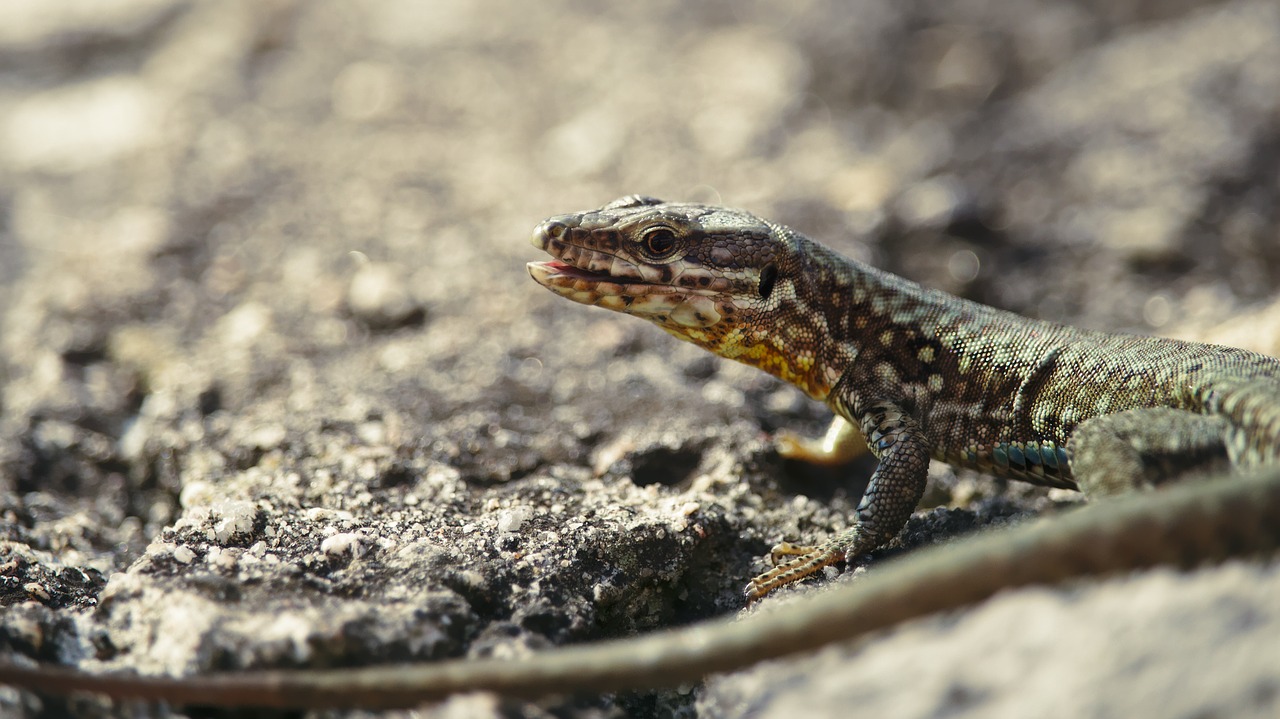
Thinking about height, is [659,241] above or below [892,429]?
above

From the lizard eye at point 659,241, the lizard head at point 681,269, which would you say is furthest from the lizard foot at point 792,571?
the lizard eye at point 659,241

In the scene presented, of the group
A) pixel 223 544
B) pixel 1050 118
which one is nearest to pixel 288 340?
pixel 223 544

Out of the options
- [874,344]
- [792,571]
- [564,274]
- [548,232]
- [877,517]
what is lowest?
[792,571]

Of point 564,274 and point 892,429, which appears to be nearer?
point 892,429

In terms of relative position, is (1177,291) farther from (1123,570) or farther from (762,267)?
(1123,570)

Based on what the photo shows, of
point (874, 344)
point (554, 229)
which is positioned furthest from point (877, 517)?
point (554, 229)

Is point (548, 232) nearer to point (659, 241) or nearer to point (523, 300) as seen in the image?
point (659, 241)
